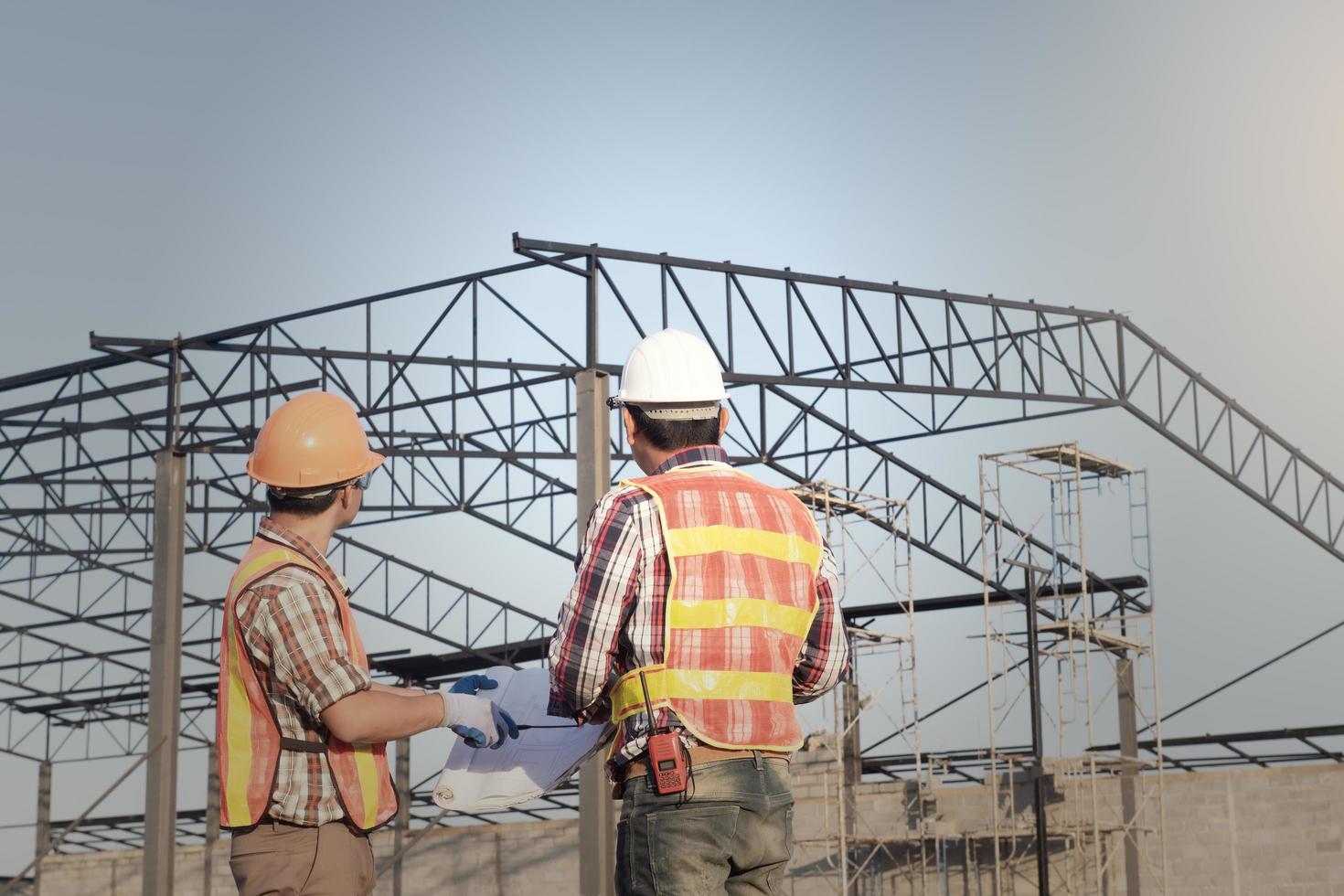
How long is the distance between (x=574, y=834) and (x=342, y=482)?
1180 inches

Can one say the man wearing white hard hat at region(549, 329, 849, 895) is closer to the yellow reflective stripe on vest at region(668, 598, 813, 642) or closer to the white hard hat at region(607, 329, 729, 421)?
the yellow reflective stripe on vest at region(668, 598, 813, 642)

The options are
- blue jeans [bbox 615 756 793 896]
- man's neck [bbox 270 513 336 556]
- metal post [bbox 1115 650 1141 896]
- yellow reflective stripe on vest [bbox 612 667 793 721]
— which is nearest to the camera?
blue jeans [bbox 615 756 793 896]

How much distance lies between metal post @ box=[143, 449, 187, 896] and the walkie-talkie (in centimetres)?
1347

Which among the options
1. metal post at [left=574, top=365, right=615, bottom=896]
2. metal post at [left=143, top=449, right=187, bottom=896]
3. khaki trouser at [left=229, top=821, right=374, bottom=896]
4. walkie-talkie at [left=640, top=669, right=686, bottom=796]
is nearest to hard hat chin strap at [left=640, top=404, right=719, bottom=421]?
walkie-talkie at [left=640, top=669, right=686, bottom=796]

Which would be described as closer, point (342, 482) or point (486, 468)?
point (342, 482)

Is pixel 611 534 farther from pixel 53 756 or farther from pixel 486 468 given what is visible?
pixel 53 756

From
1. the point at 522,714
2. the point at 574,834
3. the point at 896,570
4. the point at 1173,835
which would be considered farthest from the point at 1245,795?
the point at 522,714

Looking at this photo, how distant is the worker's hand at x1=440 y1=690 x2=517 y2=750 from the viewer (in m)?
5.01

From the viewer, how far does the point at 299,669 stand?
4.52 meters

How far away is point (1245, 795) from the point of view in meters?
29.0

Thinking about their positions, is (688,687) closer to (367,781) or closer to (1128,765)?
(367,781)

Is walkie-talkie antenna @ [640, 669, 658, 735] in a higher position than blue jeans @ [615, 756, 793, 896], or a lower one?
higher

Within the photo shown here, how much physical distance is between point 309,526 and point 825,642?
5.10 feet

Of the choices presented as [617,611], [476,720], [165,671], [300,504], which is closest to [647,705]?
[617,611]
